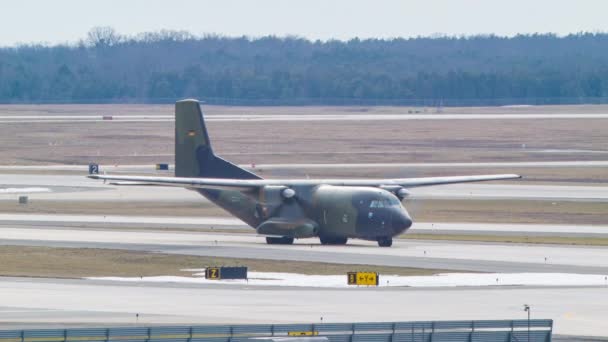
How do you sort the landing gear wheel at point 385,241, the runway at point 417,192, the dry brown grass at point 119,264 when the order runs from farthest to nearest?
the runway at point 417,192 → the landing gear wheel at point 385,241 → the dry brown grass at point 119,264

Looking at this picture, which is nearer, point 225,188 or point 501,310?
point 501,310

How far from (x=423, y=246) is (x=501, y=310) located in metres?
22.0

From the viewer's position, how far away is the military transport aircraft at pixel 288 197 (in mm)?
64500

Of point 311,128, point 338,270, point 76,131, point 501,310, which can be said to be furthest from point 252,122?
point 501,310

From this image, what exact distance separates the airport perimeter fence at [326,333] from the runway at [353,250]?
1992 centimetres

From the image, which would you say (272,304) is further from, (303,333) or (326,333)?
(303,333)

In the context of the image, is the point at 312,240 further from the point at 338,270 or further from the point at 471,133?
the point at 471,133

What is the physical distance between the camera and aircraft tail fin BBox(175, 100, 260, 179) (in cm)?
7019

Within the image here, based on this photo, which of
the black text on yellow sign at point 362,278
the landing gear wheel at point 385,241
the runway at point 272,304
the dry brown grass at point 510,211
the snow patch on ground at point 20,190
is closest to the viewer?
the runway at point 272,304

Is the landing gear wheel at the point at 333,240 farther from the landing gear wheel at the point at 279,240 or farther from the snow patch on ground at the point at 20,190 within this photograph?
the snow patch on ground at the point at 20,190

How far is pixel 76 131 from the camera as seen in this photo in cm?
17212

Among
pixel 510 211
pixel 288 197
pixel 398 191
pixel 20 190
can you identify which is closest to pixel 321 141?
pixel 20 190

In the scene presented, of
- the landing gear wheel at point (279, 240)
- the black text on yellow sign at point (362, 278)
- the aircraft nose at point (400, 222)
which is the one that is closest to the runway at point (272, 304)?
the black text on yellow sign at point (362, 278)

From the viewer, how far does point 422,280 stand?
51688mm
